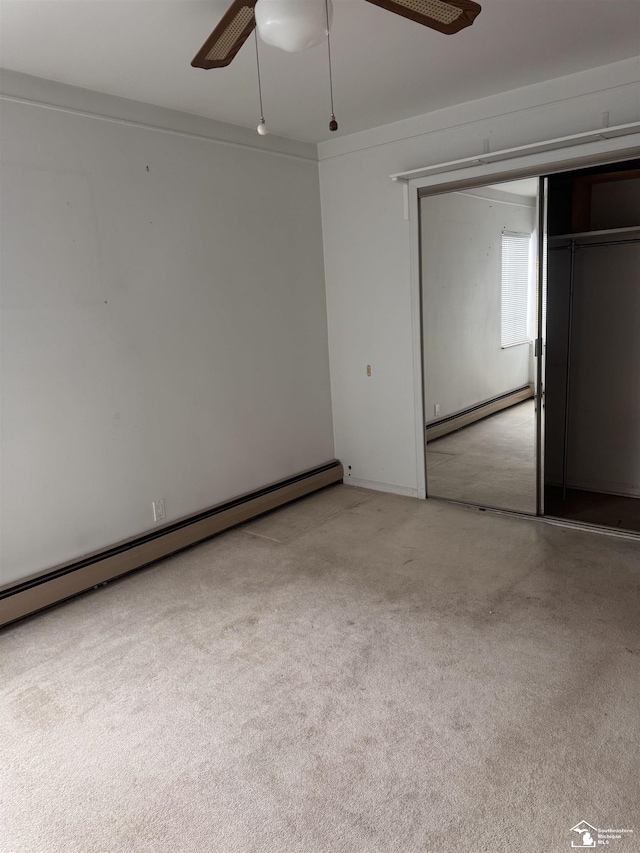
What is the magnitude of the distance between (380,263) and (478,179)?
903mm

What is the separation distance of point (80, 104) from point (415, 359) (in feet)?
8.54

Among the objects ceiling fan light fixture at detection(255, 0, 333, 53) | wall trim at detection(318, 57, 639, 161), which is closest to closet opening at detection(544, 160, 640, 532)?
wall trim at detection(318, 57, 639, 161)

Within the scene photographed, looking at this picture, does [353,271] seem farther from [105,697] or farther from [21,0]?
[105,697]

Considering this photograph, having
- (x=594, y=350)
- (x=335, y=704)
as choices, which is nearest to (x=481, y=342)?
(x=594, y=350)

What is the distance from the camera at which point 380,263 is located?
4.46m

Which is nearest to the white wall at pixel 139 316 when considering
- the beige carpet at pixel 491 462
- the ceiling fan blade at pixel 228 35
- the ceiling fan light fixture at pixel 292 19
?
the beige carpet at pixel 491 462

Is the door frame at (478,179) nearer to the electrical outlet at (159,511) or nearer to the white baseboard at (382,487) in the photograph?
the white baseboard at (382,487)

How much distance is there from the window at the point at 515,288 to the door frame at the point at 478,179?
0.11m

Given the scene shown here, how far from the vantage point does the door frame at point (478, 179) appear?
333 cm

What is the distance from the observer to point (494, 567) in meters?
3.39

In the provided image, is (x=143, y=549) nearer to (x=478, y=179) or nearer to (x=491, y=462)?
(x=491, y=462)

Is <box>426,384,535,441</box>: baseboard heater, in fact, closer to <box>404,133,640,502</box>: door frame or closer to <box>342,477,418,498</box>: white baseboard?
<box>404,133,640,502</box>: door frame

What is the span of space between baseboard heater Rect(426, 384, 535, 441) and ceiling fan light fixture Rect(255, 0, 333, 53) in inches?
102

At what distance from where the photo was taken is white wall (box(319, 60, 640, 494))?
3824 millimetres
